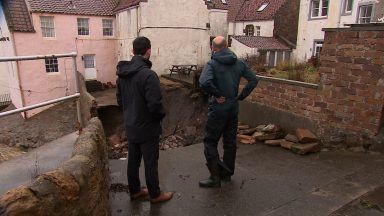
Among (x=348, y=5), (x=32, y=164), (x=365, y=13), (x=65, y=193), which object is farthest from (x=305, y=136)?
(x=348, y=5)

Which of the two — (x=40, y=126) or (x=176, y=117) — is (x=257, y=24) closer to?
(x=176, y=117)

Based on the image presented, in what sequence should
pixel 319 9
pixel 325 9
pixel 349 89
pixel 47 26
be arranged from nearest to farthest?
1. pixel 349 89
2. pixel 325 9
3. pixel 319 9
4. pixel 47 26

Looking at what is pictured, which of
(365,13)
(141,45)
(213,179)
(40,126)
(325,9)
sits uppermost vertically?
(325,9)

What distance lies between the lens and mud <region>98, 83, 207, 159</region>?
13763 millimetres

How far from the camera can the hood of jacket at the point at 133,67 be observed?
3336 millimetres

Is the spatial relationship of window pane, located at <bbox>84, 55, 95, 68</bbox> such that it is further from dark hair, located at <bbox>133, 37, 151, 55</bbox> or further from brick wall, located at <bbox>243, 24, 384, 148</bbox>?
dark hair, located at <bbox>133, 37, 151, 55</bbox>

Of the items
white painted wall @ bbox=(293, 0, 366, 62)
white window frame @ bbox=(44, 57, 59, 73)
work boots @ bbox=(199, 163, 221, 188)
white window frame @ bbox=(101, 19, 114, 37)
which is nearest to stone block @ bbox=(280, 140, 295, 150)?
work boots @ bbox=(199, 163, 221, 188)

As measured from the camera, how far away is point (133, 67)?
3350 mm

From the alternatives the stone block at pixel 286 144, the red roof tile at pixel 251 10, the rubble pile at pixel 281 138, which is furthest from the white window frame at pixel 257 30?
the stone block at pixel 286 144

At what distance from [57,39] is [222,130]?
2337 cm

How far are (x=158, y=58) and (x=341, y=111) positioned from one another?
18.5 meters

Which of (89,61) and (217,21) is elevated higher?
(217,21)

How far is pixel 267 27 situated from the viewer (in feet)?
92.3

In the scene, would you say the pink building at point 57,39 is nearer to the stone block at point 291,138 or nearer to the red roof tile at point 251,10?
the red roof tile at point 251,10
